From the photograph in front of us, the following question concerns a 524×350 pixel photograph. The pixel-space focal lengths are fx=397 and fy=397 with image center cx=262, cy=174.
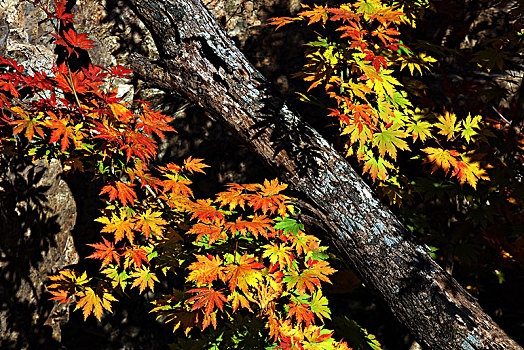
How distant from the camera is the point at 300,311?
9.40 feet

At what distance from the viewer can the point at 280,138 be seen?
347cm

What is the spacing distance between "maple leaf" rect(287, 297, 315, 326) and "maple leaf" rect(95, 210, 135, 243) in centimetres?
125

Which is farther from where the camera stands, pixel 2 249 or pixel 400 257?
pixel 2 249

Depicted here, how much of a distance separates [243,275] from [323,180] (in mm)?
1245

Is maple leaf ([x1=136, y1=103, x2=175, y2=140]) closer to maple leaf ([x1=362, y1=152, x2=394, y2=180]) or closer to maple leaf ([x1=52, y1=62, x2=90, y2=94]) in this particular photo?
maple leaf ([x1=52, y1=62, x2=90, y2=94])

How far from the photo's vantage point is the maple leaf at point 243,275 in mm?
2465

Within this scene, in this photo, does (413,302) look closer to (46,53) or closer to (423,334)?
(423,334)

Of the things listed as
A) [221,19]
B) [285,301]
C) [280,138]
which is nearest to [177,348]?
[285,301]

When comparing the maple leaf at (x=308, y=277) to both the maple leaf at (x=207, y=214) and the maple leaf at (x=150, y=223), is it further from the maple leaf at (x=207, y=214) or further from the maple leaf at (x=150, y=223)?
the maple leaf at (x=150, y=223)

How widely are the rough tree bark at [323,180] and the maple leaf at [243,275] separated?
105 cm

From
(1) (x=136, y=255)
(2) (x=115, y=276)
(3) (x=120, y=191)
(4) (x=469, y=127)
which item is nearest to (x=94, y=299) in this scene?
(2) (x=115, y=276)

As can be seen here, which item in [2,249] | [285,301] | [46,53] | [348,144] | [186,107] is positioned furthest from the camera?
[186,107]

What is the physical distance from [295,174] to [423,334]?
64.2 inches

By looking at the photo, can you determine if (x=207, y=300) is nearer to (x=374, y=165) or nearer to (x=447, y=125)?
(x=374, y=165)
